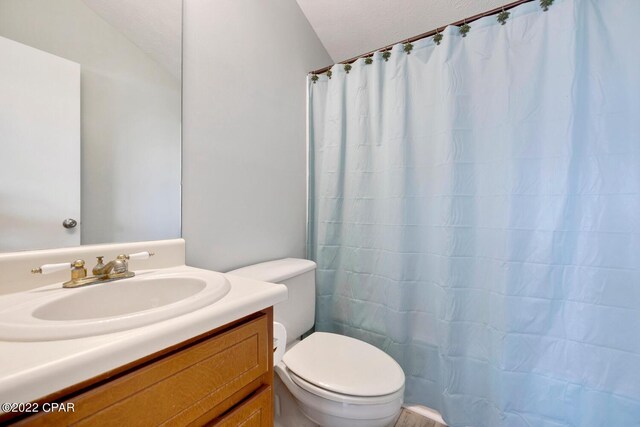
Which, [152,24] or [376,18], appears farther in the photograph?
[376,18]

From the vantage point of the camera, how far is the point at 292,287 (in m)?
1.23

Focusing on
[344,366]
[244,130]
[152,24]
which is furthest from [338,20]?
[344,366]

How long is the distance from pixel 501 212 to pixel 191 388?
1241 millimetres

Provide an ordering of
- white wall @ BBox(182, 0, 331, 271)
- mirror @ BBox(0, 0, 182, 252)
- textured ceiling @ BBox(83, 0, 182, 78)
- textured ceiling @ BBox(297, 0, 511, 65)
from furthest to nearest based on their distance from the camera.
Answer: textured ceiling @ BBox(297, 0, 511, 65), white wall @ BBox(182, 0, 331, 271), textured ceiling @ BBox(83, 0, 182, 78), mirror @ BBox(0, 0, 182, 252)

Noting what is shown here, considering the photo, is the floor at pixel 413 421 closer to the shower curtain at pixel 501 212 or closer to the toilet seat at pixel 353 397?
the shower curtain at pixel 501 212

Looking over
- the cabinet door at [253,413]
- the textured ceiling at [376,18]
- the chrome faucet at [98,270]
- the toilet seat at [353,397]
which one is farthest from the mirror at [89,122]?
the textured ceiling at [376,18]

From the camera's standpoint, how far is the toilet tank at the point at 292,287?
45.0 inches

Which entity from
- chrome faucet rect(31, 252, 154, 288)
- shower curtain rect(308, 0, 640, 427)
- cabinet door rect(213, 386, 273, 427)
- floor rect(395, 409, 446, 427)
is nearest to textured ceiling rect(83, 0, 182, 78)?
chrome faucet rect(31, 252, 154, 288)

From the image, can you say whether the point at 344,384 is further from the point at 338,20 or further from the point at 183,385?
the point at 338,20

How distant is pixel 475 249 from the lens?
1.19 meters

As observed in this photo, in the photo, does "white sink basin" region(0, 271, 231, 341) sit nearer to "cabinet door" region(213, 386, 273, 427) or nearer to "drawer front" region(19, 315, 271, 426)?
"drawer front" region(19, 315, 271, 426)

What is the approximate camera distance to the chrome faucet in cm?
67

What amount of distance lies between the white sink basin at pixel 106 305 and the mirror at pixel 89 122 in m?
0.20

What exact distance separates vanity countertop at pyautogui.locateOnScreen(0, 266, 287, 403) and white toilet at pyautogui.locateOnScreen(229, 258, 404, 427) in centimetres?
55
